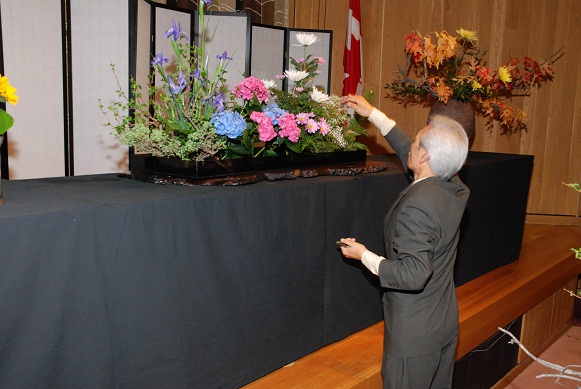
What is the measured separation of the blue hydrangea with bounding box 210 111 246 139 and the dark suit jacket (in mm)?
613

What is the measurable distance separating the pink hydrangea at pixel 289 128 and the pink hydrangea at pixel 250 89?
13 centimetres

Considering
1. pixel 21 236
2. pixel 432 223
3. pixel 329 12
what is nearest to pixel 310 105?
pixel 432 223

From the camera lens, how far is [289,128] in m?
2.21

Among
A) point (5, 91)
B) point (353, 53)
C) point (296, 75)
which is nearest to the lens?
point (5, 91)

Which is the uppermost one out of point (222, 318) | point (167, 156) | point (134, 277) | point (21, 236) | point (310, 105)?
point (310, 105)

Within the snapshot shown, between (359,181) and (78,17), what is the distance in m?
2.06

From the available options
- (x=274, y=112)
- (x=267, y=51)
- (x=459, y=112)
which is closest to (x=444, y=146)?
(x=274, y=112)

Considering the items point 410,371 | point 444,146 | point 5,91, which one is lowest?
point 410,371

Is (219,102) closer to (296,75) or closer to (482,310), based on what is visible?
(296,75)

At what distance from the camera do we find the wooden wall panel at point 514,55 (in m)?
5.24

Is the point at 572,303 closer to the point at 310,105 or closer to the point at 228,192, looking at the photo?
the point at 310,105

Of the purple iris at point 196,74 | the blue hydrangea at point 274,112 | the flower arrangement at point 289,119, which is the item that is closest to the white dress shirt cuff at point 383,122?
the flower arrangement at point 289,119

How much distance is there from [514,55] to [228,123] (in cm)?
415

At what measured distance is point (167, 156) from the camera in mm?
2066
